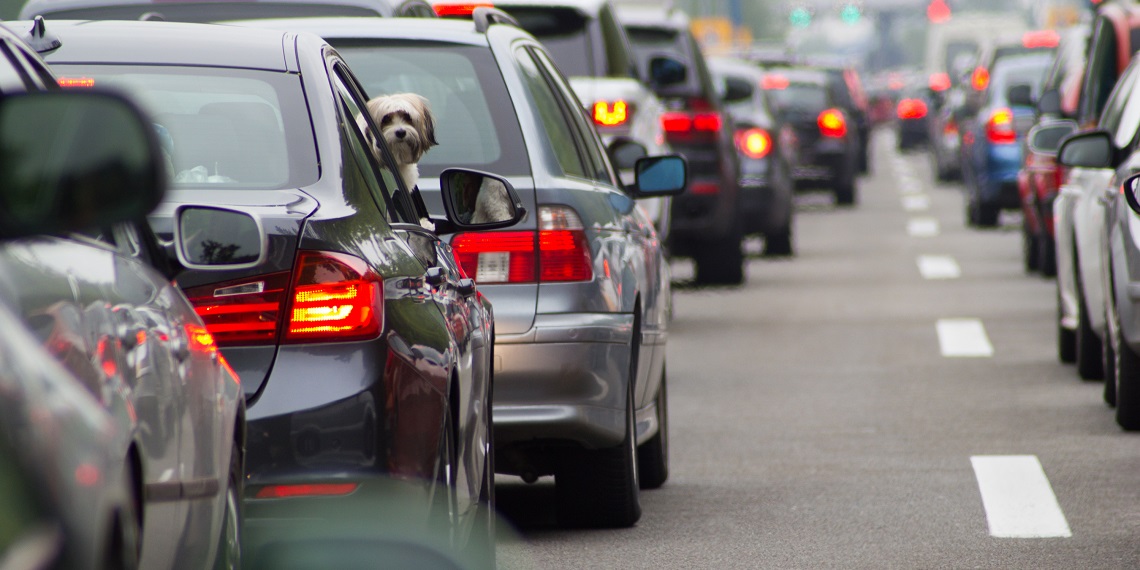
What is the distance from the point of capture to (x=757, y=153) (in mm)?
19938

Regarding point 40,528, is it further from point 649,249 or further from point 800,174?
point 800,174

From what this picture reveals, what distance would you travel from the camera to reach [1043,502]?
7816mm

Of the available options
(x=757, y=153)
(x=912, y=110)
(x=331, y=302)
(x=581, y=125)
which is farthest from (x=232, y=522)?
(x=912, y=110)

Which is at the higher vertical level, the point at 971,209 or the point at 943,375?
the point at 943,375

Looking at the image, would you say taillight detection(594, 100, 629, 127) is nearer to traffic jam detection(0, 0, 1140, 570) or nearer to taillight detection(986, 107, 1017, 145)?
traffic jam detection(0, 0, 1140, 570)

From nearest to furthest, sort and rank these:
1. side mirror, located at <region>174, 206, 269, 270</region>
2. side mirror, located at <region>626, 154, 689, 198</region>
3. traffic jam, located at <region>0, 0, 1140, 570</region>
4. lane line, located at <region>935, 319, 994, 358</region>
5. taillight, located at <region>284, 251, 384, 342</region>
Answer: traffic jam, located at <region>0, 0, 1140, 570</region>, side mirror, located at <region>174, 206, 269, 270</region>, taillight, located at <region>284, 251, 384, 342</region>, side mirror, located at <region>626, 154, 689, 198</region>, lane line, located at <region>935, 319, 994, 358</region>

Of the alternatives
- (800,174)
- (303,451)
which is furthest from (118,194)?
(800,174)

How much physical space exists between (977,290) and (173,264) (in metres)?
15.0

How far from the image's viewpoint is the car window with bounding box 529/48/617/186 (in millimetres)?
7609

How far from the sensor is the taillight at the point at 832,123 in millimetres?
30656

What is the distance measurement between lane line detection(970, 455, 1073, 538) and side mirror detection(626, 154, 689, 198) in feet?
5.14

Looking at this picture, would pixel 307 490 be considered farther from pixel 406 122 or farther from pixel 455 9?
pixel 455 9

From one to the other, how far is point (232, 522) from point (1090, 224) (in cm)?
757

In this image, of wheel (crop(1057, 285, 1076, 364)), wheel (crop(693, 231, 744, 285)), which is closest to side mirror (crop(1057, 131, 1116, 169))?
wheel (crop(1057, 285, 1076, 364))
